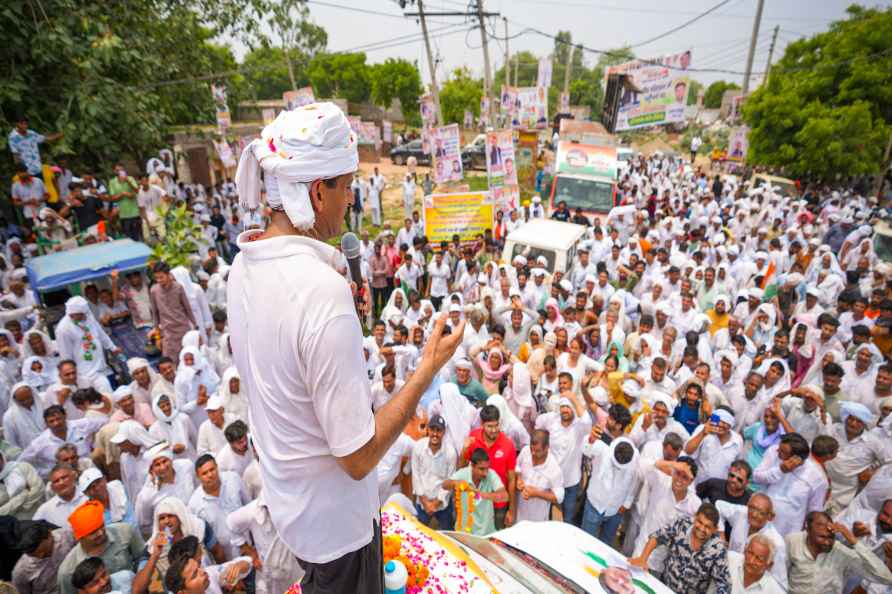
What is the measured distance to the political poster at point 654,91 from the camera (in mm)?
20266

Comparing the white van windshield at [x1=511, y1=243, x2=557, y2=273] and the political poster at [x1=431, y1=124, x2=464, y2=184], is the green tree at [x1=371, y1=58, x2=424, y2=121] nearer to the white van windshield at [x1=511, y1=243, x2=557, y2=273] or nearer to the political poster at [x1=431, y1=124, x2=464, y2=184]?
the political poster at [x1=431, y1=124, x2=464, y2=184]

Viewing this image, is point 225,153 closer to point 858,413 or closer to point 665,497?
point 665,497

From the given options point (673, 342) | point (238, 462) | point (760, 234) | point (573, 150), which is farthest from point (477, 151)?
point (238, 462)

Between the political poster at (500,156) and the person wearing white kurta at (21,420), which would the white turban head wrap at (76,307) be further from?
the political poster at (500,156)

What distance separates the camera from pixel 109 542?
3879 mm

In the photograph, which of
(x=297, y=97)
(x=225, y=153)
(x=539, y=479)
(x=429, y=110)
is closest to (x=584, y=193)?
(x=429, y=110)

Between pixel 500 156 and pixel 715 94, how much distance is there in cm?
6945

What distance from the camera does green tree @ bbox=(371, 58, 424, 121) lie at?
153 feet

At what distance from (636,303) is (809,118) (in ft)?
54.4

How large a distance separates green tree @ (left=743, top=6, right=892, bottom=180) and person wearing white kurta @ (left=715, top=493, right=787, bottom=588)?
19680mm

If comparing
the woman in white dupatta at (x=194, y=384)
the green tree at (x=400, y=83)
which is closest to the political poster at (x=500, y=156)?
the woman in white dupatta at (x=194, y=384)

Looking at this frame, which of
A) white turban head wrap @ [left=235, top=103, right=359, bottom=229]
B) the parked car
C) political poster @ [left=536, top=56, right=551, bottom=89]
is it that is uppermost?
political poster @ [left=536, top=56, right=551, bottom=89]

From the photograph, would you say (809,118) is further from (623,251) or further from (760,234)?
(623,251)

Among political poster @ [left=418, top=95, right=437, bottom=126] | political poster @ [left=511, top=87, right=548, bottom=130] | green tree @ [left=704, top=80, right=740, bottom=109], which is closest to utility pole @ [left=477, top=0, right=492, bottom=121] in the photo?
political poster @ [left=418, top=95, right=437, bottom=126]
